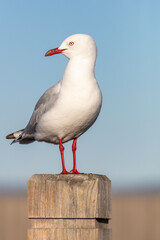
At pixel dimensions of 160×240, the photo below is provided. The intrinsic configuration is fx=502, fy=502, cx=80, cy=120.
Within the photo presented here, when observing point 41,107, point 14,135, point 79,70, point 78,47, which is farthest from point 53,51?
point 14,135

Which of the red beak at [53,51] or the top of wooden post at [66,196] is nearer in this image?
the top of wooden post at [66,196]

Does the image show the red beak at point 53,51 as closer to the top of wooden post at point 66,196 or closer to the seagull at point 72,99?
the seagull at point 72,99

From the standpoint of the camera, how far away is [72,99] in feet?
16.8

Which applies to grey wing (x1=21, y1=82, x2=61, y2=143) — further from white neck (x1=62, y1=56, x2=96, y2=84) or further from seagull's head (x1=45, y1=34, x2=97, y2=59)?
seagull's head (x1=45, y1=34, x2=97, y2=59)

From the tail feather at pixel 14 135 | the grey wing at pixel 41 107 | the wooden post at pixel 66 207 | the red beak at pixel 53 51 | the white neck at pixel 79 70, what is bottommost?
the wooden post at pixel 66 207

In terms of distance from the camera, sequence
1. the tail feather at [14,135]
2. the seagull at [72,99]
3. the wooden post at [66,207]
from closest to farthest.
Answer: the wooden post at [66,207] < the seagull at [72,99] < the tail feather at [14,135]

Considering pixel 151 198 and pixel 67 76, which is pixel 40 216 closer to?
pixel 67 76

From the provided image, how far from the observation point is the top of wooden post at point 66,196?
3.43 m

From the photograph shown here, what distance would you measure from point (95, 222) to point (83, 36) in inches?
104

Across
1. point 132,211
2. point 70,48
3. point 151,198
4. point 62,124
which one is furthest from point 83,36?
point 151,198

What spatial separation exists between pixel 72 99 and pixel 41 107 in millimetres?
906

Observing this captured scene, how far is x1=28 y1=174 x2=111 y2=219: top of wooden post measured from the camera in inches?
135

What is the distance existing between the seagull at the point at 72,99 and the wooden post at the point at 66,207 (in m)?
1.64

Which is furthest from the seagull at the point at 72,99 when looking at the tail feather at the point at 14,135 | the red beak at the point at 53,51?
the tail feather at the point at 14,135
